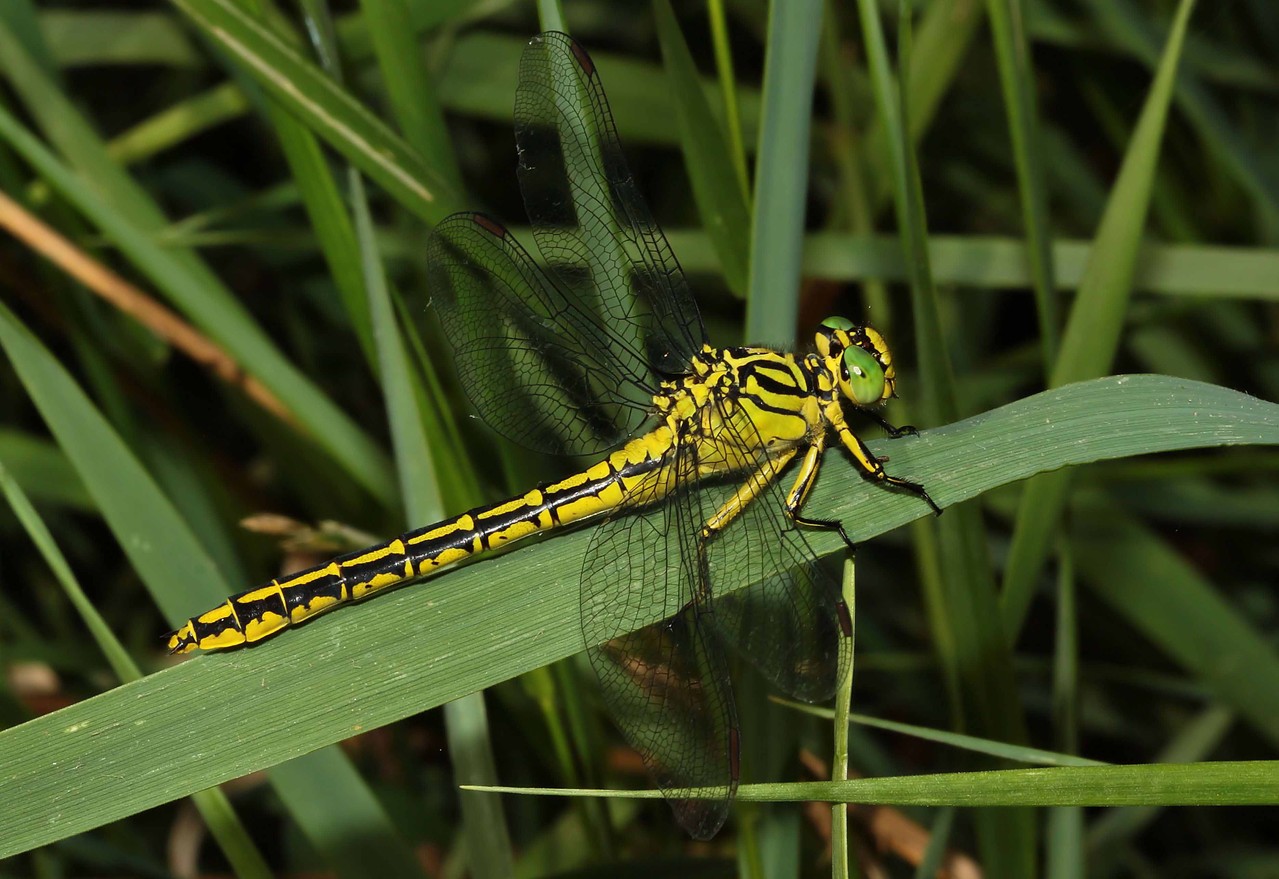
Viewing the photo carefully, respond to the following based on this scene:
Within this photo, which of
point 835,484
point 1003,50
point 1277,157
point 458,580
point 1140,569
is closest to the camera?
point 458,580


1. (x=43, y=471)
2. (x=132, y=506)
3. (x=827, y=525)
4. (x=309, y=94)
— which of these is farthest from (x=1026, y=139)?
(x=43, y=471)

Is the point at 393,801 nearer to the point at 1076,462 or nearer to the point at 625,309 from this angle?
the point at 625,309

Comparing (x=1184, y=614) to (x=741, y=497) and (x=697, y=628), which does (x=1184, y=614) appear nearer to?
(x=741, y=497)

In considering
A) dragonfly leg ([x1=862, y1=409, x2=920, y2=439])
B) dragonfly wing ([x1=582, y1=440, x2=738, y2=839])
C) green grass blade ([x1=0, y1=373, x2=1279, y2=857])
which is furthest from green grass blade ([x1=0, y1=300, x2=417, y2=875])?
dragonfly leg ([x1=862, y1=409, x2=920, y2=439])

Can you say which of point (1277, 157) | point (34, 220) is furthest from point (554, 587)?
point (1277, 157)

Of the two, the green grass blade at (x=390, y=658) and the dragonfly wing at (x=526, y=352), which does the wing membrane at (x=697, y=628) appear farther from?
the dragonfly wing at (x=526, y=352)

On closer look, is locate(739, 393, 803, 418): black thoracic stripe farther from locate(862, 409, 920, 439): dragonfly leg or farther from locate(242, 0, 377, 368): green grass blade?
locate(242, 0, 377, 368): green grass blade
